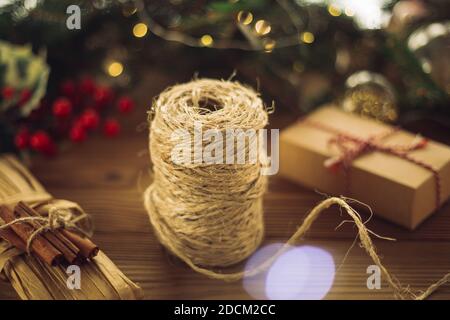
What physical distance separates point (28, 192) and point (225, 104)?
0.43m

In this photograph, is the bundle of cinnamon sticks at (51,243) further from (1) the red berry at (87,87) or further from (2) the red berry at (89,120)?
(1) the red berry at (87,87)

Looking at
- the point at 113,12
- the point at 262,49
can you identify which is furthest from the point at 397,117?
the point at 113,12

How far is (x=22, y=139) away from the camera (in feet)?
4.42

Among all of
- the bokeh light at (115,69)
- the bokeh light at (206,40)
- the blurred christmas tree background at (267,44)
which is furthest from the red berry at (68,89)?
the bokeh light at (206,40)

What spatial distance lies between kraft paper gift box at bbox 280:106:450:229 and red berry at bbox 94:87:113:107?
0.45 meters

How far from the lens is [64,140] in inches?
58.5

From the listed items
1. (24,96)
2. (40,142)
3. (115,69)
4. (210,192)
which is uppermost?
(115,69)

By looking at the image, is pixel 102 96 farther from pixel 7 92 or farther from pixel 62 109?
pixel 7 92

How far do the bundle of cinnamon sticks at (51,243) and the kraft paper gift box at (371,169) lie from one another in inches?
20.0

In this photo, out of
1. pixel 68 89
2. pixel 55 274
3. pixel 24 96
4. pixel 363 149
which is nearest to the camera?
pixel 55 274

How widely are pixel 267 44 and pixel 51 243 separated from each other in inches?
26.6

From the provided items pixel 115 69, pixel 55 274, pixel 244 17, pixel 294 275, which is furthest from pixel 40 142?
A: pixel 294 275

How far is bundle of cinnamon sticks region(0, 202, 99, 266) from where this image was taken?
3.34ft

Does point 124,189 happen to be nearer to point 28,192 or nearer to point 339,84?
point 28,192
